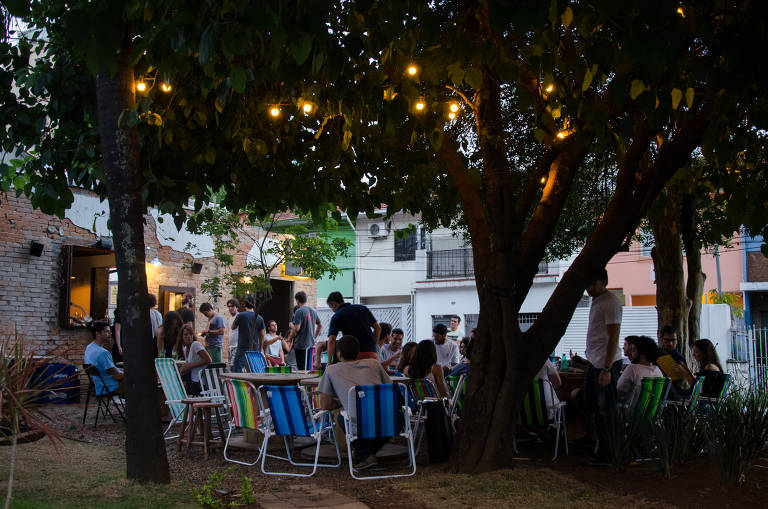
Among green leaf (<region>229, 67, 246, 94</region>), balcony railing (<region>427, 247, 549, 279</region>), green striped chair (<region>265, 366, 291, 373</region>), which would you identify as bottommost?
green striped chair (<region>265, 366, 291, 373</region>)

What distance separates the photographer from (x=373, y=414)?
21.4 ft

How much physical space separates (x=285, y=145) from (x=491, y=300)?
3.00 meters

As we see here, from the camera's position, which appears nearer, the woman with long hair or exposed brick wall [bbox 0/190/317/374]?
the woman with long hair

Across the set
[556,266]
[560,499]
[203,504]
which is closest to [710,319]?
[556,266]

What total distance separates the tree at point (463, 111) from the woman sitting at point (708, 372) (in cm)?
267

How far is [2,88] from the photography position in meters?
6.80

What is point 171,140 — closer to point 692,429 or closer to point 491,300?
point 491,300

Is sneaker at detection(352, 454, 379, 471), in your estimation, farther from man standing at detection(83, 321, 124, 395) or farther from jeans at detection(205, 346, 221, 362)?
jeans at detection(205, 346, 221, 362)

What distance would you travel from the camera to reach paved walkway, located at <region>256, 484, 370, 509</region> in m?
5.36

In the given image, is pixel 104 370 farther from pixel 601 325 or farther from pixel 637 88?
pixel 637 88

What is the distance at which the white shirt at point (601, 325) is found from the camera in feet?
22.6

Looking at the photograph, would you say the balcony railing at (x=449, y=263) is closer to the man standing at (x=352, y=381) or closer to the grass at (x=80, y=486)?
the man standing at (x=352, y=381)

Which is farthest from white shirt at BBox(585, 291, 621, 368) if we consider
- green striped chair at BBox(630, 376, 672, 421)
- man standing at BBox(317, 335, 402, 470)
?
man standing at BBox(317, 335, 402, 470)

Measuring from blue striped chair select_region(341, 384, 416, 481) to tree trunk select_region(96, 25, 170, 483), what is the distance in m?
1.70
